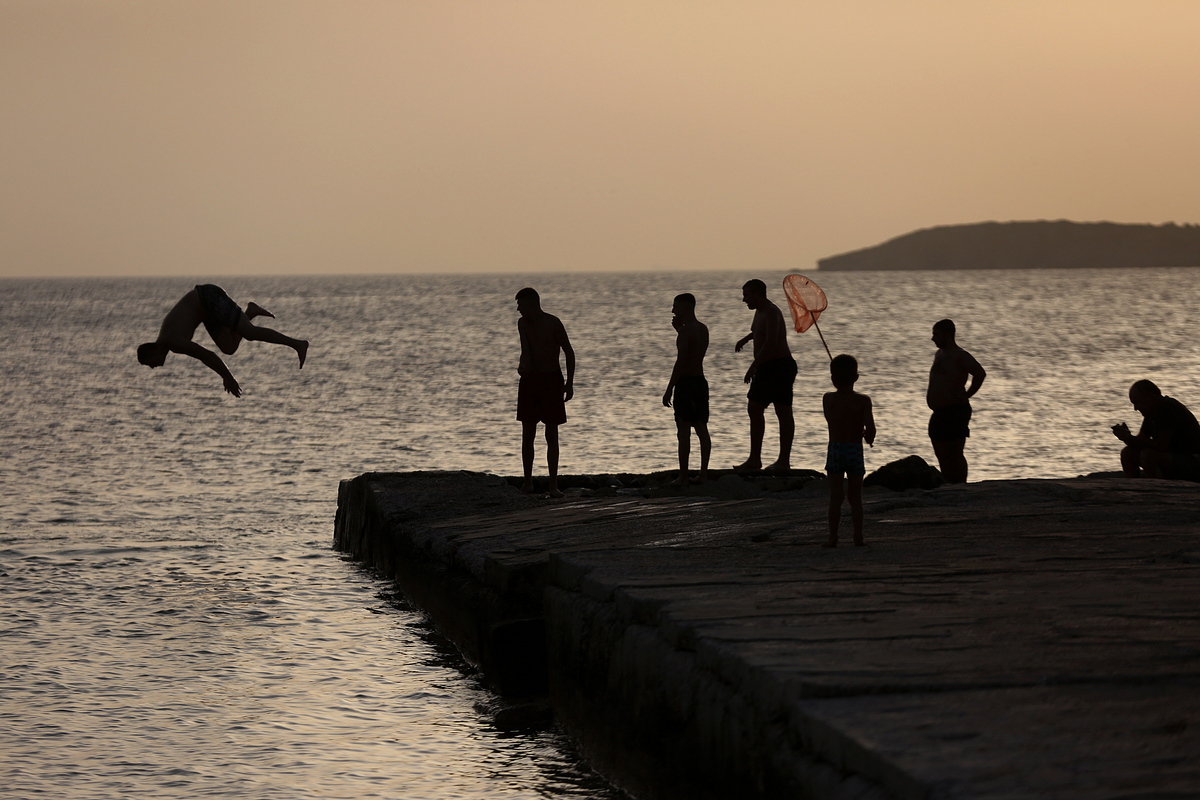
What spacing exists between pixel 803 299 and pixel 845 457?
18.4 ft

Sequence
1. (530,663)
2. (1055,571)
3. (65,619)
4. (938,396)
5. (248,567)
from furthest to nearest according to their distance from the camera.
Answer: (248,567), (938,396), (65,619), (530,663), (1055,571)

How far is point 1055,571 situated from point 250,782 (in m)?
4.20

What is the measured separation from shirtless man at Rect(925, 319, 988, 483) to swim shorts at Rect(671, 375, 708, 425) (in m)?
2.06

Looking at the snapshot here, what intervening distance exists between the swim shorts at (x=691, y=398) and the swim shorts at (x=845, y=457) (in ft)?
15.8

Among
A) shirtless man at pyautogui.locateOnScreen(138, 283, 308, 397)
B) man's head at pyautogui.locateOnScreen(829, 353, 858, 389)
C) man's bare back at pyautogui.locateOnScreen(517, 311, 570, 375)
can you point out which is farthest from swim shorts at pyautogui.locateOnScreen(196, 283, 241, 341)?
man's head at pyautogui.locateOnScreen(829, 353, 858, 389)

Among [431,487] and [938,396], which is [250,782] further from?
[938,396]

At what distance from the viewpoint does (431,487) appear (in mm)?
13117

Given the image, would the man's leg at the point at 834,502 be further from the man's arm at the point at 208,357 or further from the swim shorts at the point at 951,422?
the swim shorts at the point at 951,422

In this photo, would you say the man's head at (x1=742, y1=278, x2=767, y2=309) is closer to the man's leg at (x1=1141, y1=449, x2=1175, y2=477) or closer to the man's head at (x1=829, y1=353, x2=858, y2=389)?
the man's leg at (x1=1141, y1=449, x2=1175, y2=477)

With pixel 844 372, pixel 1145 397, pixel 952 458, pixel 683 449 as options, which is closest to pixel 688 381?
pixel 683 449

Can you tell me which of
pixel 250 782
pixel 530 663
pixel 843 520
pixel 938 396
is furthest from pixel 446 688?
pixel 938 396

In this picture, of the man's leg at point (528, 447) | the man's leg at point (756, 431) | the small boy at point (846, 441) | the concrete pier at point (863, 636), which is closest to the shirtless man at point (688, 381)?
the man's leg at point (756, 431)

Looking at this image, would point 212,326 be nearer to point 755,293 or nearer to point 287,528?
point 755,293

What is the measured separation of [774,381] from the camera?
1298 cm
